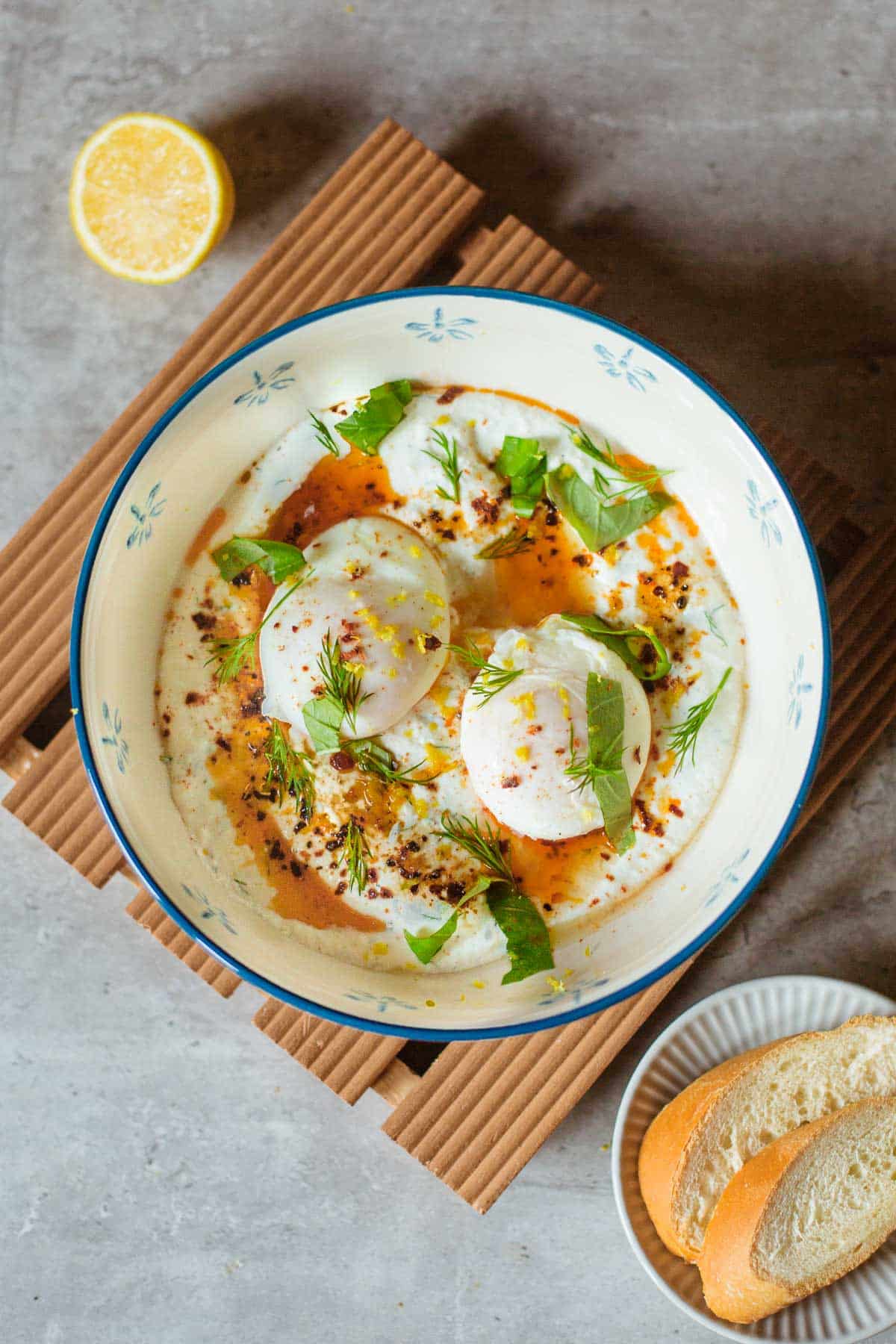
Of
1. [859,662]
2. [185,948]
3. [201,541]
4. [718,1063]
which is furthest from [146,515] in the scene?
[718,1063]

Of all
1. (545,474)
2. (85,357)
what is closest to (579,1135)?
(545,474)

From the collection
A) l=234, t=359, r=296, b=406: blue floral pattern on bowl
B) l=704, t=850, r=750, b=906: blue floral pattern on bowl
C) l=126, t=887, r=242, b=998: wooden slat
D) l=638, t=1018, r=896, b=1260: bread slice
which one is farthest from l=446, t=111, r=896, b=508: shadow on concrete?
l=126, t=887, r=242, b=998: wooden slat

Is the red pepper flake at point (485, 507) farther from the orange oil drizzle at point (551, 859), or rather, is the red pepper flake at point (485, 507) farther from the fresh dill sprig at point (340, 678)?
the orange oil drizzle at point (551, 859)

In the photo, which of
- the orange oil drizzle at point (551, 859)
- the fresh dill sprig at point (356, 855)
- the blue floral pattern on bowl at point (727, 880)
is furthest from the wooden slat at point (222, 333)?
the blue floral pattern on bowl at point (727, 880)

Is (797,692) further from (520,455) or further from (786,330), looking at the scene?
(786,330)

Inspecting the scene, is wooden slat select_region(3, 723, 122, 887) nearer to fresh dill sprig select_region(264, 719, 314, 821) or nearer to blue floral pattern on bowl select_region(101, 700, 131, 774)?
blue floral pattern on bowl select_region(101, 700, 131, 774)

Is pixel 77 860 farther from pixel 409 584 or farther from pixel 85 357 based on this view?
pixel 85 357
